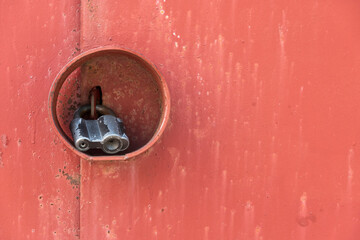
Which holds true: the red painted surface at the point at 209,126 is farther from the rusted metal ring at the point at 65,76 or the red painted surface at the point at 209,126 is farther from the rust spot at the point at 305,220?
the rusted metal ring at the point at 65,76

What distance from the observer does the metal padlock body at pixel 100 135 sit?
2.13 feet

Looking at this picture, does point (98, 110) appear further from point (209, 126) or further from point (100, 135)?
point (209, 126)

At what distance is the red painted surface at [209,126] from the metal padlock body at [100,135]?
5.6 inches

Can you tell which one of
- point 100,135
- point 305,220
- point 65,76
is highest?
point 65,76

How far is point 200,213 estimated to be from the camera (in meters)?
0.83

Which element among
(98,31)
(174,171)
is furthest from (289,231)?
(98,31)

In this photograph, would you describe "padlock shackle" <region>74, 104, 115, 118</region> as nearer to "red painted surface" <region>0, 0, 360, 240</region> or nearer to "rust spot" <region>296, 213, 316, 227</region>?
"red painted surface" <region>0, 0, 360, 240</region>

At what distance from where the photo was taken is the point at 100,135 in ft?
2.17

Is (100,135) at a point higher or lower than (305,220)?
higher

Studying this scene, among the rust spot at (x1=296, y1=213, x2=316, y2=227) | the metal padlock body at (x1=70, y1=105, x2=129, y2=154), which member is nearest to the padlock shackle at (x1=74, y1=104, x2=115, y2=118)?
the metal padlock body at (x1=70, y1=105, x2=129, y2=154)

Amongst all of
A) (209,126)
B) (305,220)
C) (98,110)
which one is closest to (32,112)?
(98,110)

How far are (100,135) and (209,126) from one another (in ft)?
1.00

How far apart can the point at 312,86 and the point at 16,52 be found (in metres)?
0.80

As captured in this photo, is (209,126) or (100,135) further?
(209,126)
